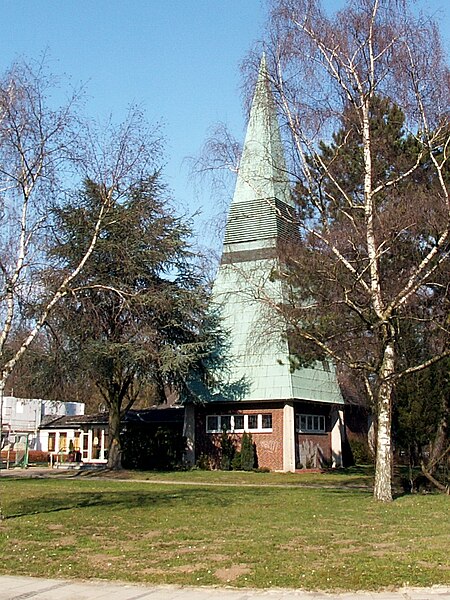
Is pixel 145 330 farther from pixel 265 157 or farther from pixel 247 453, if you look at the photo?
pixel 265 157

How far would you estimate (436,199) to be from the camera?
1836 cm

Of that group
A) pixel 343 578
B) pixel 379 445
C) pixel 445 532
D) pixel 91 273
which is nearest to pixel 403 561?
pixel 343 578

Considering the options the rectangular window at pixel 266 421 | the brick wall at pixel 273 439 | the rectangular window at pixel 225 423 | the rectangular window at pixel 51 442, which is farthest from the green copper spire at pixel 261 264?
the rectangular window at pixel 51 442

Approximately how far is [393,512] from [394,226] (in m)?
6.88

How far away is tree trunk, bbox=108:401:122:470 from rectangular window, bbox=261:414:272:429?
703 centimetres

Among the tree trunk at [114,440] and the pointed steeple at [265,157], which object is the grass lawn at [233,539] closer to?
the pointed steeple at [265,157]

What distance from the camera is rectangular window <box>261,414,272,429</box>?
35.1 metres

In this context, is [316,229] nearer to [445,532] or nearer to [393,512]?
[393,512]

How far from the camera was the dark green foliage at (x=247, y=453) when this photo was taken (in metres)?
34.1

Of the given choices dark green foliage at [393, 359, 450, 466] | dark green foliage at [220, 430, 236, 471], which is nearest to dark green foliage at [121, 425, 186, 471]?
dark green foliage at [220, 430, 236, 471]

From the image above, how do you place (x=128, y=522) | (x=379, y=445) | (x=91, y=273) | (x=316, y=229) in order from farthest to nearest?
(x=91, y=273) → (x=316, y=229) → (x=379, y=445) → (x=128, y=522)

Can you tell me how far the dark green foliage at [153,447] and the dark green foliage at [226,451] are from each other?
2537 millimetres

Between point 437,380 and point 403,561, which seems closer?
point 403,561

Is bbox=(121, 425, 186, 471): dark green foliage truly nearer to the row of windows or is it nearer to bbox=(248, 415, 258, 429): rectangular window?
the row of windows
